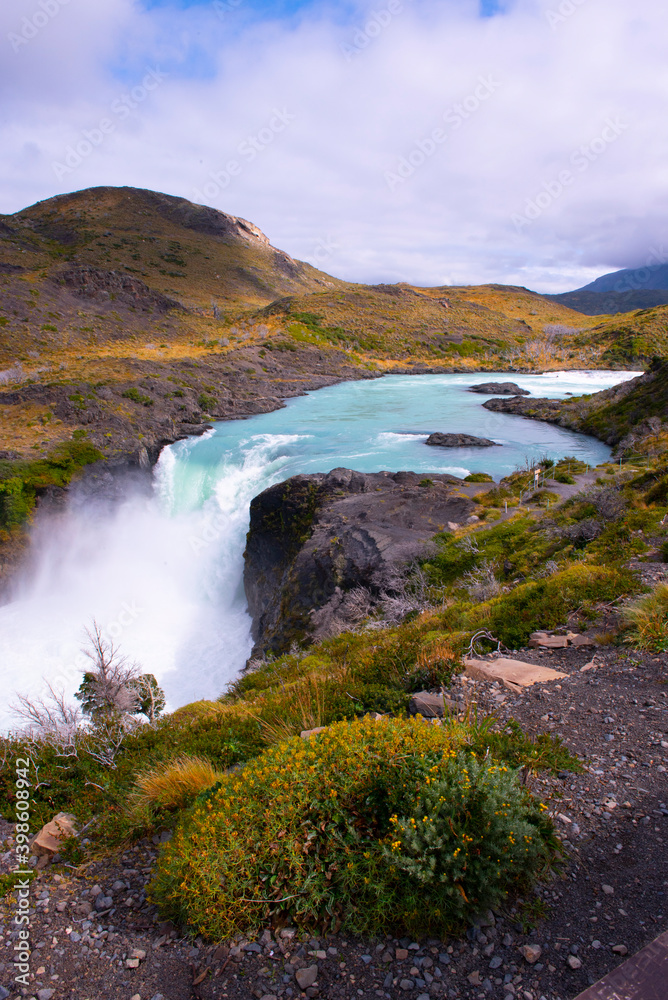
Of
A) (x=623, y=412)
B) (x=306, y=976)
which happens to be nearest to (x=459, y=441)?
(x=623, y=412)

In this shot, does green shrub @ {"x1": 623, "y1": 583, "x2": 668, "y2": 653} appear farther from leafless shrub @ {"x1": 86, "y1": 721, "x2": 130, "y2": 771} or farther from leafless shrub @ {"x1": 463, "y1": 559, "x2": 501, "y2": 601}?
leafless shrub @ {"x1": 86, "y1": 721, "x2": 130, "y2": 771}

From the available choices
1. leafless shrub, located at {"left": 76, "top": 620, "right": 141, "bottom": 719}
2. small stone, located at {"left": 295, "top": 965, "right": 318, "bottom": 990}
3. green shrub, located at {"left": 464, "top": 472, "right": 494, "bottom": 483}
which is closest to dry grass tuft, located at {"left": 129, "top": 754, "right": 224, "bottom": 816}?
small stone, located at {"left": 295, "top": 965, "right": 318, "bottom": 990}

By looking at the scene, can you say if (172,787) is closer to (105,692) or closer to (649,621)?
(105,692)

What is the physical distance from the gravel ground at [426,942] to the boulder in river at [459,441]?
83.7 feet

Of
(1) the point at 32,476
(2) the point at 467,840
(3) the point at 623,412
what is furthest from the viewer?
(3) the point at 623,412

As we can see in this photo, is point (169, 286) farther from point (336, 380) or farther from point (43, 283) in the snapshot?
point (336, 380)

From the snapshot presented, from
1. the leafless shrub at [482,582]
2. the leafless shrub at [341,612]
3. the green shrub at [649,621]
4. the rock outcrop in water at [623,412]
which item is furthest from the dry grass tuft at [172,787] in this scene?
the rock outcrop in water at [623,412]

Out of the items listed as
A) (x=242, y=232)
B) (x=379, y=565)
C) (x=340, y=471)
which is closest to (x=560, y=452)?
(x=340, y=471)

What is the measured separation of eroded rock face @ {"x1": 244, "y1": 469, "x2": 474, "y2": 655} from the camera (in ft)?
42.8

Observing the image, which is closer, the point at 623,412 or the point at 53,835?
the point at 53,835

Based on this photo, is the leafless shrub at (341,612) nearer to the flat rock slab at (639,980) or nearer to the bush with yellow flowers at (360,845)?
the bush with yellow flowers at (360,845)

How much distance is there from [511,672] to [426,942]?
329 cm

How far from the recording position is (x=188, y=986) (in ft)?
8.96

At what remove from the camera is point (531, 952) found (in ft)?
8.46
